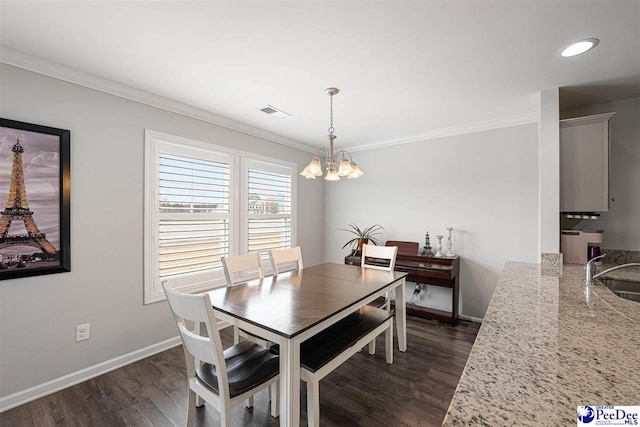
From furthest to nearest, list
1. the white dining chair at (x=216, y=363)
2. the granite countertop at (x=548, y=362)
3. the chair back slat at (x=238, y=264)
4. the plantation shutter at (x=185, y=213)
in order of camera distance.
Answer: the plantation shutter at (x=185, y=213), the chair back slat at (x=238, y=264), the white dining chair at (x=216, y=363), the granite countertop at (x=548, y=362)

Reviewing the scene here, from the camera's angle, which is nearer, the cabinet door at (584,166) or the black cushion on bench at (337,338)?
the black cushion on bench at (337,338)

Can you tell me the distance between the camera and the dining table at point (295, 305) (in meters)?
1.35

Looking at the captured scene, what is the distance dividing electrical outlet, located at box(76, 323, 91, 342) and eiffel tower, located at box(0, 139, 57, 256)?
0.74m

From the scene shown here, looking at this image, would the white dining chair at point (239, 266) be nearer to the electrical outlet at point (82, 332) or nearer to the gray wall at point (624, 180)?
the electrical outlet at point (82, 332)

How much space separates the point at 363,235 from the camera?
4184 mm

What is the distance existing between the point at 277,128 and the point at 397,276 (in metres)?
2.40

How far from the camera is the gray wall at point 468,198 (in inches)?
123

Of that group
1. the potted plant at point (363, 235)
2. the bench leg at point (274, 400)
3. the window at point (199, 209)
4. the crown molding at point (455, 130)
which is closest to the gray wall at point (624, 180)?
the crown molding at point (455, 130)

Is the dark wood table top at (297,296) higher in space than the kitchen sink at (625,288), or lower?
lower

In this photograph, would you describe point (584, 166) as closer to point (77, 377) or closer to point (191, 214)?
point (191, 214)

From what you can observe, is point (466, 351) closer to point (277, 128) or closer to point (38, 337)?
point (277, 128)

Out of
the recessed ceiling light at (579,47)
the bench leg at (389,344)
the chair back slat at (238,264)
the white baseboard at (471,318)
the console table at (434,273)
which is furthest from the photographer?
the white baseboard at (471,318)

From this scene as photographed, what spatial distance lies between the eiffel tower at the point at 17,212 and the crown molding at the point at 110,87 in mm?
570


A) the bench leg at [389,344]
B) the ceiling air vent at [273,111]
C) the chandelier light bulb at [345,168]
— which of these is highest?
the ceiling air vent at [273,111]
